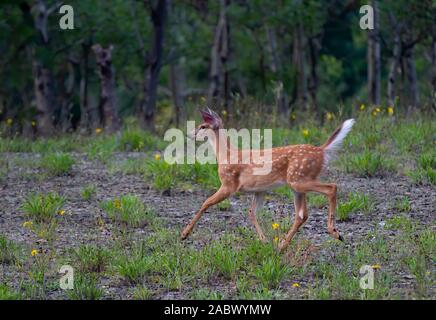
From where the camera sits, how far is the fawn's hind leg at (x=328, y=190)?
326 inches

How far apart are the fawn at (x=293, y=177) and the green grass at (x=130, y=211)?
0.95 metres

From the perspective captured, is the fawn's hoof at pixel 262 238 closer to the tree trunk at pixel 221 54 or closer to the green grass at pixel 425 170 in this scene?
the green grass at pixel 425 170

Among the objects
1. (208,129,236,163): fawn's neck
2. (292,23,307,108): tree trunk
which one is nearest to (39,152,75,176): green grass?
(208,129,236,163): fawn's neck

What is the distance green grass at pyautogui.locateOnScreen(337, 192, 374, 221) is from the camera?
9531 millimetres

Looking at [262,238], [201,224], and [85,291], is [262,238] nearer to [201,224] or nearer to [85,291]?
[201,224]

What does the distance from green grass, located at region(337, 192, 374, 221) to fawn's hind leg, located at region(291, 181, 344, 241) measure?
104 cm

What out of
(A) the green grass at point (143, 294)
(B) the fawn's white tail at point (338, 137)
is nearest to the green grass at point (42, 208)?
(A) the green grass at point (143, 294)

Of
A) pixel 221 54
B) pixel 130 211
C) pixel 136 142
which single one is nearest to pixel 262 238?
pixel 130 211

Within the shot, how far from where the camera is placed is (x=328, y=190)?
27.4 feet

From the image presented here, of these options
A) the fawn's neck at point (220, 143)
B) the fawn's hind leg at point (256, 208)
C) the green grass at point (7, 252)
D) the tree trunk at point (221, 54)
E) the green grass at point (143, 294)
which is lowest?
the green grass at point (143, 294)

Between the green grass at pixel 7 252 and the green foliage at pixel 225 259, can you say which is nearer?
the green foliage at pixel 225 259

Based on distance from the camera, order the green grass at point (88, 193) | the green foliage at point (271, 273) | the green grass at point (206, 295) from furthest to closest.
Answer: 1. the green grass at point (88, 193)
2. the green foliage at point (271, 273)
3. the green grass at point (206, 295)
